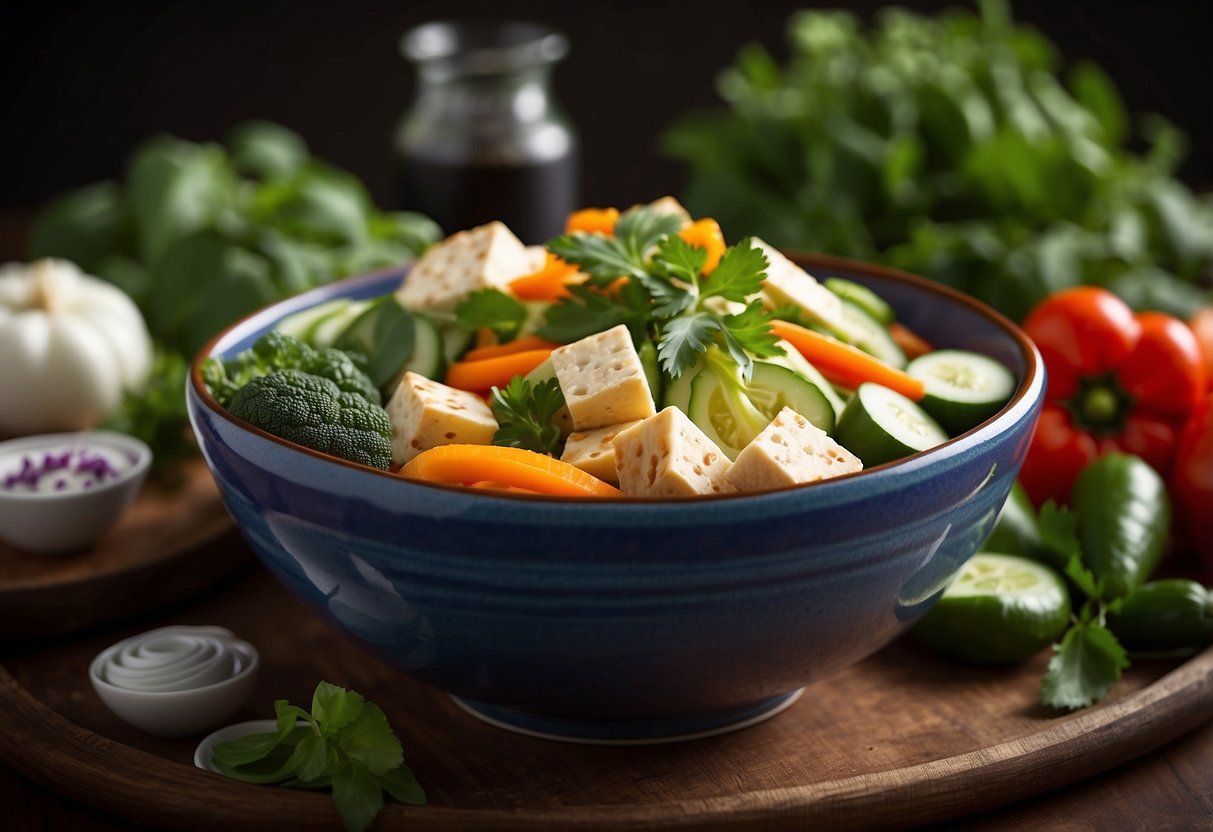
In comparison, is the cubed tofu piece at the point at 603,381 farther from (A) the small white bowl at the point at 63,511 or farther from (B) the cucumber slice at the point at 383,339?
(A) the small white bowl at the point at 63,511

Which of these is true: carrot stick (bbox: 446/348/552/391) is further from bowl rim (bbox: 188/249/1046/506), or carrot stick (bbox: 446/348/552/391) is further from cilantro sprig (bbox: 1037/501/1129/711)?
cilantro sprig (bbox: 1037/501/1129/711)

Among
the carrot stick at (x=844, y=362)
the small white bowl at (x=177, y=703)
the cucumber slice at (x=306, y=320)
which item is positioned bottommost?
the small white bowl at (x=177, y=703)

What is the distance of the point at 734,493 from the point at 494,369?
0.56 meters

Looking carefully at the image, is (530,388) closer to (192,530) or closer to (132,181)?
(192,530)

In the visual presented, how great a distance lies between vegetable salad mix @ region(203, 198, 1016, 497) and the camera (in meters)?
1.73

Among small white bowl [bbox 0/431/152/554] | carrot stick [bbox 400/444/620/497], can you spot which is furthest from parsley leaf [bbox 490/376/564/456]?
small white bowl [bbox 0/431/152/554]

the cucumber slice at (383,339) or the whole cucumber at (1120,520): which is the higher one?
the cucumber slice at (383,339)

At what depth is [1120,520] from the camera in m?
2.32

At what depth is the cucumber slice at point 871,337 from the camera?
2160mm

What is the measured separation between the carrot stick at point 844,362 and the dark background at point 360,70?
14.5ft

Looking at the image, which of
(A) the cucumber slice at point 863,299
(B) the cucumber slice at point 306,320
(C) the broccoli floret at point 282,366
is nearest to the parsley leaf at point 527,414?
(C) the broccoli floret at point 282,366

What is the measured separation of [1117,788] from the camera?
73.6 inches

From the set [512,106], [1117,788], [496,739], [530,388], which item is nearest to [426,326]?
[530,388]

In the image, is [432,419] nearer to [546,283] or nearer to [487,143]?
[546,283]
